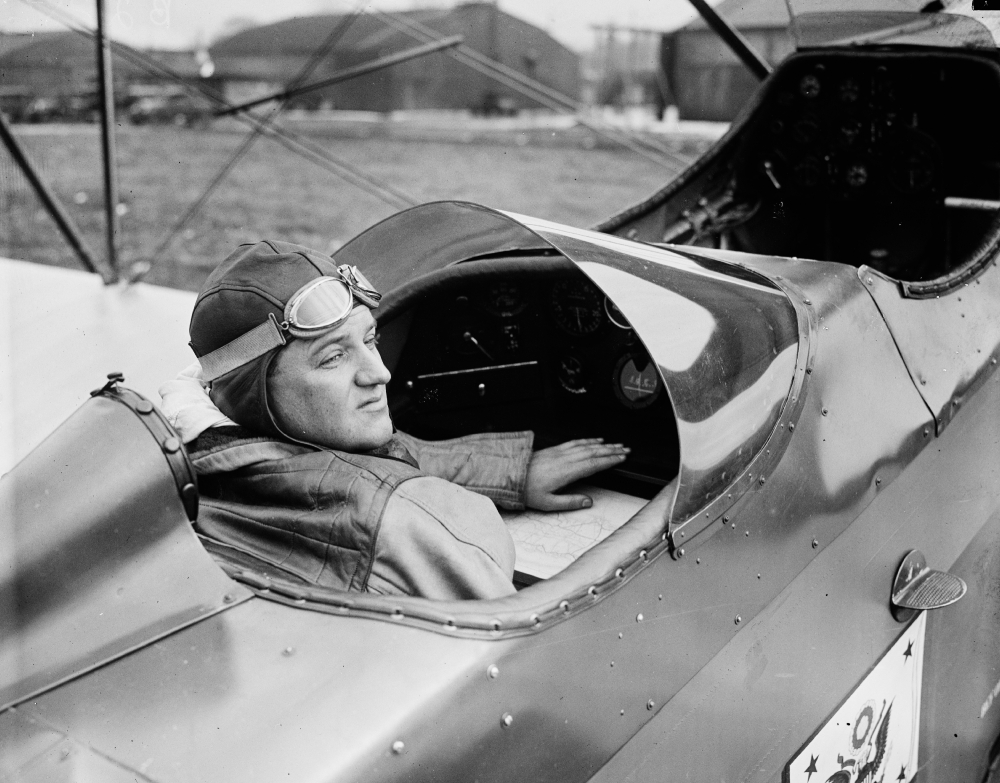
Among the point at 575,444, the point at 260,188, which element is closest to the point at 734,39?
the point at 575,444

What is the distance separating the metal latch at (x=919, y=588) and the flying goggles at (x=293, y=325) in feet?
3.78

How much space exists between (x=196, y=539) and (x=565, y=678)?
1.61 feet

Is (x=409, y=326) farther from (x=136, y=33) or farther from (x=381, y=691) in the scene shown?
(x=136, y=33)

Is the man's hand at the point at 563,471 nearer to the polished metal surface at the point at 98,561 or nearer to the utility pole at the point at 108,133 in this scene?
the polished metal surface at the point at 98,561

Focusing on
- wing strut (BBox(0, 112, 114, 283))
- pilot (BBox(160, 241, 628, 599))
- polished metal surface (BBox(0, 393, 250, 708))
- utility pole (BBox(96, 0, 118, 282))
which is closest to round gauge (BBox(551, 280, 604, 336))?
pilot (BBox(160, 241, 628, 599))

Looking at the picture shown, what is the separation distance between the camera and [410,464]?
5.46 ft

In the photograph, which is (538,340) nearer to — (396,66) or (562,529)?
(562,529)

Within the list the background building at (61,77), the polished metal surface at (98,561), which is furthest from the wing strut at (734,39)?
the background building at (61,77)

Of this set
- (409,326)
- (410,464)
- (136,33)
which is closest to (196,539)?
(410,464)

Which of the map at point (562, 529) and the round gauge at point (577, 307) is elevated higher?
the round gauge at point (577, 307)

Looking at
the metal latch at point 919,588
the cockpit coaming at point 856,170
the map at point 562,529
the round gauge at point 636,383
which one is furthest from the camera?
the cockpit coaming at point 856,170

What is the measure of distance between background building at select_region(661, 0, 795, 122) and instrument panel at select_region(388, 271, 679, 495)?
144cm

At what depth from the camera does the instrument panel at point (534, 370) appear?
8.34 ft

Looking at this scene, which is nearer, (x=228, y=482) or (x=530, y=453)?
(x=228, y=482)
